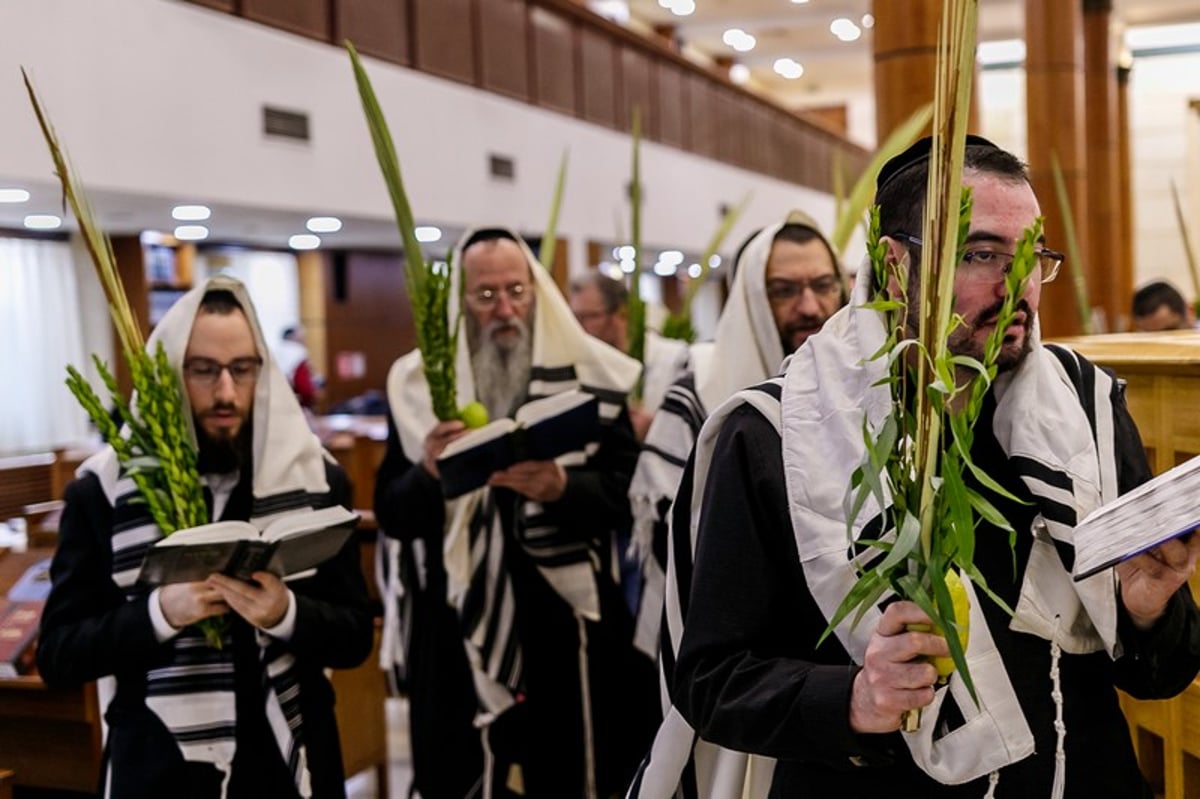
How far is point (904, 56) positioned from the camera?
6.05 metres

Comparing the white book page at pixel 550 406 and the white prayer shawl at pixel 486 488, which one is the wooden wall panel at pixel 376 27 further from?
the white book page at pixel 550 406

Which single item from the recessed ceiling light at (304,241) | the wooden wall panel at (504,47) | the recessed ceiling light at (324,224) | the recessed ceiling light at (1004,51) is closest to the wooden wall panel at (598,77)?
the wooden wall panel at (504,47)

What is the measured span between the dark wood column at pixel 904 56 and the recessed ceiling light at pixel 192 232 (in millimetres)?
6335

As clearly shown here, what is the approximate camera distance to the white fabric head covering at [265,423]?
279cm

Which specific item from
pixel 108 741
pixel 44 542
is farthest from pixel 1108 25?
pixel 108 741

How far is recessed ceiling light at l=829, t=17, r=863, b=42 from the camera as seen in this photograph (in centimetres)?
2012

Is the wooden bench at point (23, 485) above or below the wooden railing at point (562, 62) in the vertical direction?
below

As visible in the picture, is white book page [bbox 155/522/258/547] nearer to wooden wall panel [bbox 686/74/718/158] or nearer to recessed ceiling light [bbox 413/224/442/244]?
recessed ceiling light [bbox 413/224/442/244]

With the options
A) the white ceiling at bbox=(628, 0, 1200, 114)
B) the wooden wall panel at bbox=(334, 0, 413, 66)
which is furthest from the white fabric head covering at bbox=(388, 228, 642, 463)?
the white ceiling at bbox=(628, 0, 1200, 114)

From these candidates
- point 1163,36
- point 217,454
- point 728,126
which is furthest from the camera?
point 1163,36

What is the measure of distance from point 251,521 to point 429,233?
29.3 feet

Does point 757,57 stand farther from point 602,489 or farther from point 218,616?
point 218,616

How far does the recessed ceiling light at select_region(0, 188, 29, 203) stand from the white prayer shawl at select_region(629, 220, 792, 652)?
16.7ft

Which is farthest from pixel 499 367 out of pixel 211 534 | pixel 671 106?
pixel 671 106
